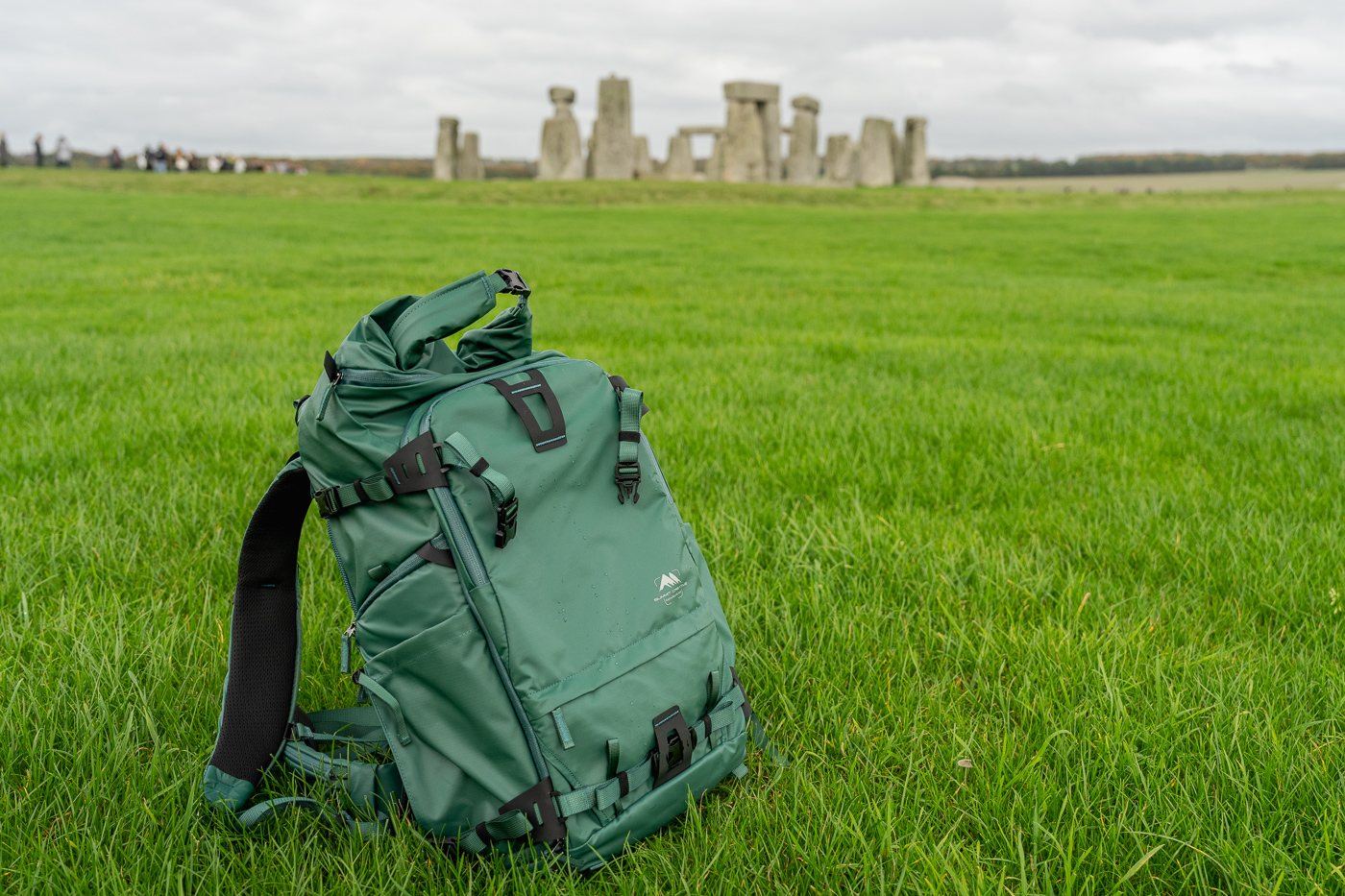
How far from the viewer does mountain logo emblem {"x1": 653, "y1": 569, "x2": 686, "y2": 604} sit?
1659 mm

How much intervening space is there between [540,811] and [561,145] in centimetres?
3909

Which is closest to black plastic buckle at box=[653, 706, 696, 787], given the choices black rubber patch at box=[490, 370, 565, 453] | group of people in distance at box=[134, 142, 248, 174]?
black rubber patch at box=[490, 370, 565, 453]

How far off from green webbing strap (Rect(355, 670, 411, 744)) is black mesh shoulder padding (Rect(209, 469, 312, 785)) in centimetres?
34

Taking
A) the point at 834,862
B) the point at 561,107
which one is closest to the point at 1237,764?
the point at 834,862

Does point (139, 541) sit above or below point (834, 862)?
above

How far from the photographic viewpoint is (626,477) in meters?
1.65

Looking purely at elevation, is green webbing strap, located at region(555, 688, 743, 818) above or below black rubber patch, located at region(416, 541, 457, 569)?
below

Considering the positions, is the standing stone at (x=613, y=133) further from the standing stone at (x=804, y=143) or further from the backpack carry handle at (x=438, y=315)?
the backpack carry handle at (x=438, y=315)

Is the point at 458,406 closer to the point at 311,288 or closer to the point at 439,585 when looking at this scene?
the point at 439,585

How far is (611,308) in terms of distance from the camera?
7.58m

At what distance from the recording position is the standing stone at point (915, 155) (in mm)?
40531

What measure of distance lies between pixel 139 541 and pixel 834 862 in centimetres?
227

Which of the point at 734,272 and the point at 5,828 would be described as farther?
the point at 734,272

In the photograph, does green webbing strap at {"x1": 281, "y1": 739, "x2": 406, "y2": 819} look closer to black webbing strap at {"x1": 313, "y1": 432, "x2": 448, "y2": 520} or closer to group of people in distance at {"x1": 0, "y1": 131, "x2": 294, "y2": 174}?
black webbing strap at {"x1": 313, "y1": 432, "x2": 448, "y2": 520}
